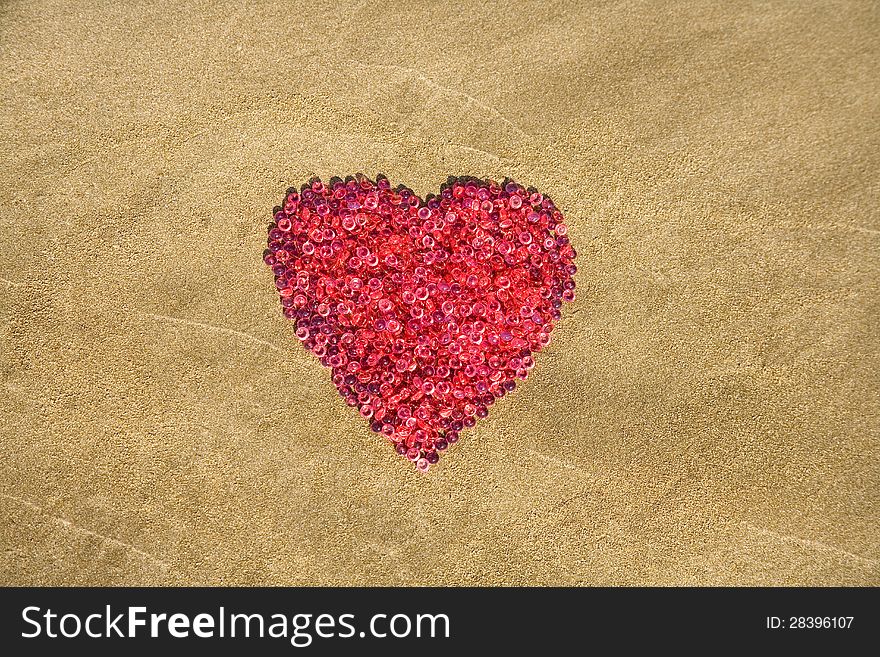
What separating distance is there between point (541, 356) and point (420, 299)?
2.48ft

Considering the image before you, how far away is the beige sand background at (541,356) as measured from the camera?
9.96 ft

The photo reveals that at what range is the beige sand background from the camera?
304 cm

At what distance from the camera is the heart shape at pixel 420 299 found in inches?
117

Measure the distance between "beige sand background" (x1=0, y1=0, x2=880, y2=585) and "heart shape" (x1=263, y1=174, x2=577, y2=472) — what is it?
159 mm

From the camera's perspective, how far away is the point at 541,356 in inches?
123

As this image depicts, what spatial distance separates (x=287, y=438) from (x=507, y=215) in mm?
1737

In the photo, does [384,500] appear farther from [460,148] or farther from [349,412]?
[460,148]

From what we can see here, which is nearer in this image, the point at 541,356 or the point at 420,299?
the point at 420,299

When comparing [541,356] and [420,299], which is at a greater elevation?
[420,299]

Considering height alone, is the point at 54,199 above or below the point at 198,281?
above

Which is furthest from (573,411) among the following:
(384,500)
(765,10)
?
(765,10)

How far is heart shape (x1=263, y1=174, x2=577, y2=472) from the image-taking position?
298 centimetres

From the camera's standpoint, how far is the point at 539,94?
10.9ft

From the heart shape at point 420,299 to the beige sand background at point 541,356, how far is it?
0.52 feet
